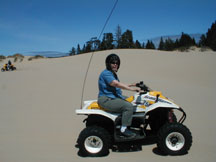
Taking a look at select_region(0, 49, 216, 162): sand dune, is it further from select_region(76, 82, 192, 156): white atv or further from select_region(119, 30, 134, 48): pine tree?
select_region(119, 30, 134, 48): pine tree

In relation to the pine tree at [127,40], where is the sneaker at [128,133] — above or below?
below

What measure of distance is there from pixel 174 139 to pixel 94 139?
1647 millimetres

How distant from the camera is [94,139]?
4.17 meters

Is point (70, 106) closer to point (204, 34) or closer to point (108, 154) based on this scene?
point (108, 154)

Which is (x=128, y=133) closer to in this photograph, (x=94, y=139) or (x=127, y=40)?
(x=94, y=139)

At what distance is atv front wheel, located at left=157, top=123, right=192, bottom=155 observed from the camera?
13.1ft

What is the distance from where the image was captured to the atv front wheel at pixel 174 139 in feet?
13.1

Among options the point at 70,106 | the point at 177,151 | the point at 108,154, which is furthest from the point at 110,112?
the point at 70,106

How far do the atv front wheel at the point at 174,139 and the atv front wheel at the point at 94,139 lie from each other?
110 cm

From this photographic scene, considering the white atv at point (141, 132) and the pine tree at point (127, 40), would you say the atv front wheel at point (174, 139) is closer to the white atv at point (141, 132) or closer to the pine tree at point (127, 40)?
the white atv at point (141, 132)

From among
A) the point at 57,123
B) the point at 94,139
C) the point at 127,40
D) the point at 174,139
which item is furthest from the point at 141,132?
the point at 127,40

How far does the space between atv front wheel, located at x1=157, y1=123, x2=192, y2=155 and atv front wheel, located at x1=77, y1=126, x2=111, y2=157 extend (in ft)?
3.60

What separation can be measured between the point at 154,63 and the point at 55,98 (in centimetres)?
1533

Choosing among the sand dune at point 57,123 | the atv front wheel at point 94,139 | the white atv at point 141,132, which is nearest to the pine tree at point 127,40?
the sand dune at point 57,123
